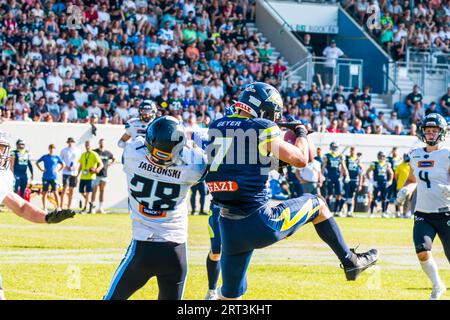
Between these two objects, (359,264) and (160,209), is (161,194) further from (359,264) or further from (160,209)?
(359,264)

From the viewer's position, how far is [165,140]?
610 centimetres

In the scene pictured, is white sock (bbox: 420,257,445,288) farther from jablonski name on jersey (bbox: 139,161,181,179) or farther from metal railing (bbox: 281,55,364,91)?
metal railing (bbox: 281,55,364,91)

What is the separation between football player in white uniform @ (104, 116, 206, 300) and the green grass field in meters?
2.69

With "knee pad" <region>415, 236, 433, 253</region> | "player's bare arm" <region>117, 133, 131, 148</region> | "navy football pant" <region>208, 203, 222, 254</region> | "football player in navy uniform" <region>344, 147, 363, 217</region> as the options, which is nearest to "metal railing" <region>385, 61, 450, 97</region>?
"football player in navy uniform" <region>344, 147, 363, 217</region>

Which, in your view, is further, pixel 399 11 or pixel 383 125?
pixel 399 11

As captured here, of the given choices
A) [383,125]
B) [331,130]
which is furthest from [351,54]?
[331,130]

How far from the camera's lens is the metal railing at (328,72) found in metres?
28.9

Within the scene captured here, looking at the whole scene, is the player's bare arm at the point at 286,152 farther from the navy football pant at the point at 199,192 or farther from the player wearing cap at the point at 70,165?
the player wearing cap at the point at 70,165

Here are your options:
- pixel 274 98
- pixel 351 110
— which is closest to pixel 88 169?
pixel 351 110

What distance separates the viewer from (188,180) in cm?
628

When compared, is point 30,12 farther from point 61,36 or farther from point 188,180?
point 188,180

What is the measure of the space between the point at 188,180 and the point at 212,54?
21.5m

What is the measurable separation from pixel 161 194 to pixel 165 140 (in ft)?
1.30
